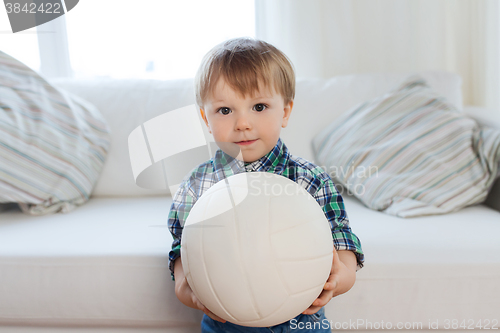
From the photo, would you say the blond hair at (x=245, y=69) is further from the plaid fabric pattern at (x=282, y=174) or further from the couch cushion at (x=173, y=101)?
the couch cushion at (x=173, y=101)

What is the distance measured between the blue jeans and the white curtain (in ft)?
5.40

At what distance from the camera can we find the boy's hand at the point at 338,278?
859 millimetres

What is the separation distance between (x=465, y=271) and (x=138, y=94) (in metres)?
1.40

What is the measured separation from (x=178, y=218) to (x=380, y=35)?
1.84 meters

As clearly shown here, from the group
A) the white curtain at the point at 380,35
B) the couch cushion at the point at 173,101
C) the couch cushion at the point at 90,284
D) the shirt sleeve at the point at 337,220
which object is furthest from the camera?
the white curtain at the point at 380,35

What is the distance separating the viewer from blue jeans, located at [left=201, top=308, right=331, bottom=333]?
0.92m

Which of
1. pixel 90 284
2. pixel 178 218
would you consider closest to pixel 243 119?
pixel 178 218

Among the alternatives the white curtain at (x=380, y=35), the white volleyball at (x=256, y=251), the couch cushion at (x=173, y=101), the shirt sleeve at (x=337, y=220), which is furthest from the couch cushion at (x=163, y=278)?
the white curtain at (x=380, y=35)

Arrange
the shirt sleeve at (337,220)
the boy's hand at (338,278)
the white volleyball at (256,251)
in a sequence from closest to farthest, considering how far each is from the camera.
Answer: the white volleyball at (256,251), the boy's hand at (338,278), the shirt sleeve at (337,220)

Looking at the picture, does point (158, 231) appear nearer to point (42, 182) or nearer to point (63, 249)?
point (63, 249)

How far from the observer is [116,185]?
1.66m

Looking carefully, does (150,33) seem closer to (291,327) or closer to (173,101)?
(173,101)

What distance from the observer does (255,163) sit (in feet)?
3.36
